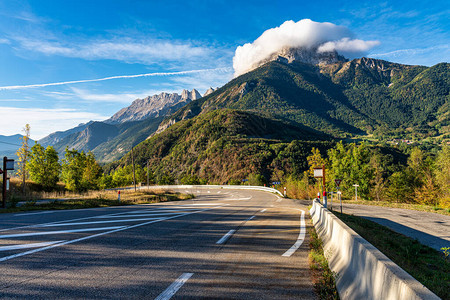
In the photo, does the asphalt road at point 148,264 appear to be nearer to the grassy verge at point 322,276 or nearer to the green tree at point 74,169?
the grassy verge at point 322,276

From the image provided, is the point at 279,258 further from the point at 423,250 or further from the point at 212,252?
the point at 423,250

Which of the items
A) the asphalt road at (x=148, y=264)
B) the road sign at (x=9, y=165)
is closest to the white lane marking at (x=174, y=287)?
the asphalt road at (x=148, y=264)

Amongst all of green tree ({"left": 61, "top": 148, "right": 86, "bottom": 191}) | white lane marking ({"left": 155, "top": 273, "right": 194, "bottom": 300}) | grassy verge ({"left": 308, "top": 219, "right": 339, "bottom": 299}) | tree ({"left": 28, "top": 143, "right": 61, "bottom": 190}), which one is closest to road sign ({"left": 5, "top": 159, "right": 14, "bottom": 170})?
white lane marking ({"left": 155, "top": 273, "right": 194, "bottom": 300})

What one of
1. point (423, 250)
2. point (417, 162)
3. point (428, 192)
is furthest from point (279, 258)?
point (417, 162)

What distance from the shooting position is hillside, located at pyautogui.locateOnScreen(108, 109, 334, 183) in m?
103

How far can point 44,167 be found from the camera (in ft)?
141

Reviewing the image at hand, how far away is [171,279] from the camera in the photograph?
4.01m

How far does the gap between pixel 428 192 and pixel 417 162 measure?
44.9m

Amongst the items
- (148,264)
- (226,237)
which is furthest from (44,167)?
(148,264)

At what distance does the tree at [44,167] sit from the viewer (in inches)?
1666

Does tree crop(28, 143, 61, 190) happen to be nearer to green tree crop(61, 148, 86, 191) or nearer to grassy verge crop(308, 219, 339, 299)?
green tree crop(61, 148, 86, 191)

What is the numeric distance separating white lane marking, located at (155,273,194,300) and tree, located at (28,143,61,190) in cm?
4799

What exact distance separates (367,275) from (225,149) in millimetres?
115506

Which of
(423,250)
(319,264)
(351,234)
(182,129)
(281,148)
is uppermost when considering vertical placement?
(182,129)
